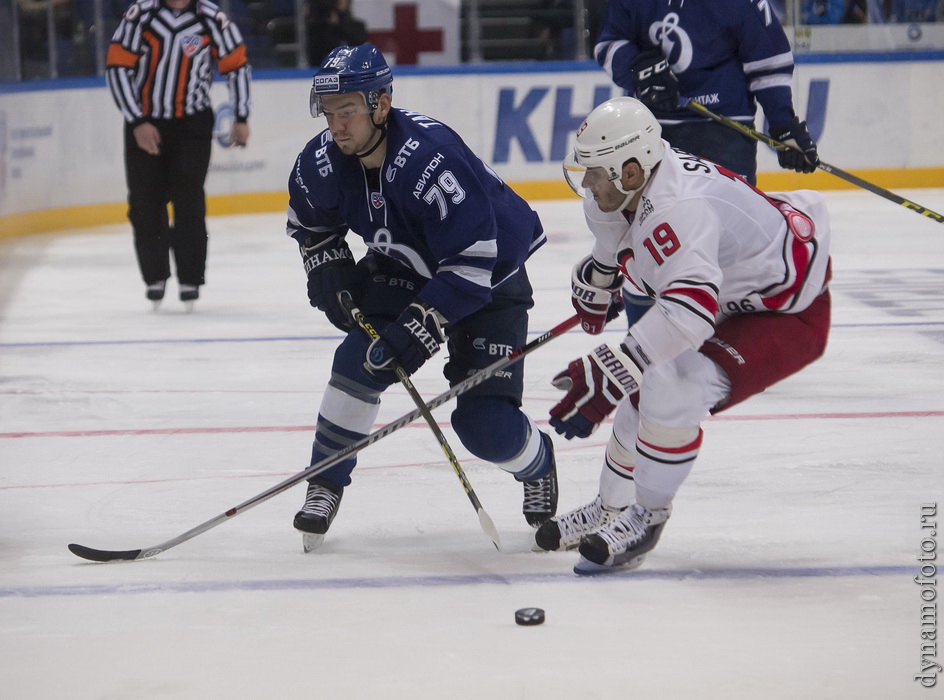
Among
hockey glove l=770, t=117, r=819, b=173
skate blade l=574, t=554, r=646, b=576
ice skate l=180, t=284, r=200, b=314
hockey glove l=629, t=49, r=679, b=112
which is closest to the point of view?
skate blade l=574, t=554, r=646, b=576

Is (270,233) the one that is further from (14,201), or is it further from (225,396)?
(225,396)

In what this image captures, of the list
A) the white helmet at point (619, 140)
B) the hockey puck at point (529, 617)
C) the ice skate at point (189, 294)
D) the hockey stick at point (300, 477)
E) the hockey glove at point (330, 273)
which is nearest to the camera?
the hockey puck at point (529, 617)

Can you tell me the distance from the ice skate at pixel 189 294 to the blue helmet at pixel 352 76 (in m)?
3.22

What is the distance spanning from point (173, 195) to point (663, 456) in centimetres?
376

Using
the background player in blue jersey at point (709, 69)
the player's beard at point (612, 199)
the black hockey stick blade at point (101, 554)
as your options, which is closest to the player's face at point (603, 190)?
the player's beard at point (612, 199)

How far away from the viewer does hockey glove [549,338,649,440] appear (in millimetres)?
2283

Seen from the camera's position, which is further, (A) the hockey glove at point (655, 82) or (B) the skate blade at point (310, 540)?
(A) the hockey glove at point (655, 82)

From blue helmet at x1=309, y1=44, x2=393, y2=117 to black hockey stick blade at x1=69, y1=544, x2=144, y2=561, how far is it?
92 cm

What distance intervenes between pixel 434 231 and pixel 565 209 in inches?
253

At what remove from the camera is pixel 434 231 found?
8.14 feet

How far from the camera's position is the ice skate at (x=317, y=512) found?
2.60m

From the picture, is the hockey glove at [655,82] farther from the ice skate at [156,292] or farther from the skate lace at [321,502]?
the ice skate at [156,292]

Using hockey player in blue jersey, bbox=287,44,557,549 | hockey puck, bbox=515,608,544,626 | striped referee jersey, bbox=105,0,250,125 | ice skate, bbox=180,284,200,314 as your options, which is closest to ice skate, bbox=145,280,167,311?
ice skate, bbox=180,284,200,314

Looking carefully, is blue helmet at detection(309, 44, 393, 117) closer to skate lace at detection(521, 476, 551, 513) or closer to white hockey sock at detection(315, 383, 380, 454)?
white hockey sock at detection(315, 383, 380, 454)
